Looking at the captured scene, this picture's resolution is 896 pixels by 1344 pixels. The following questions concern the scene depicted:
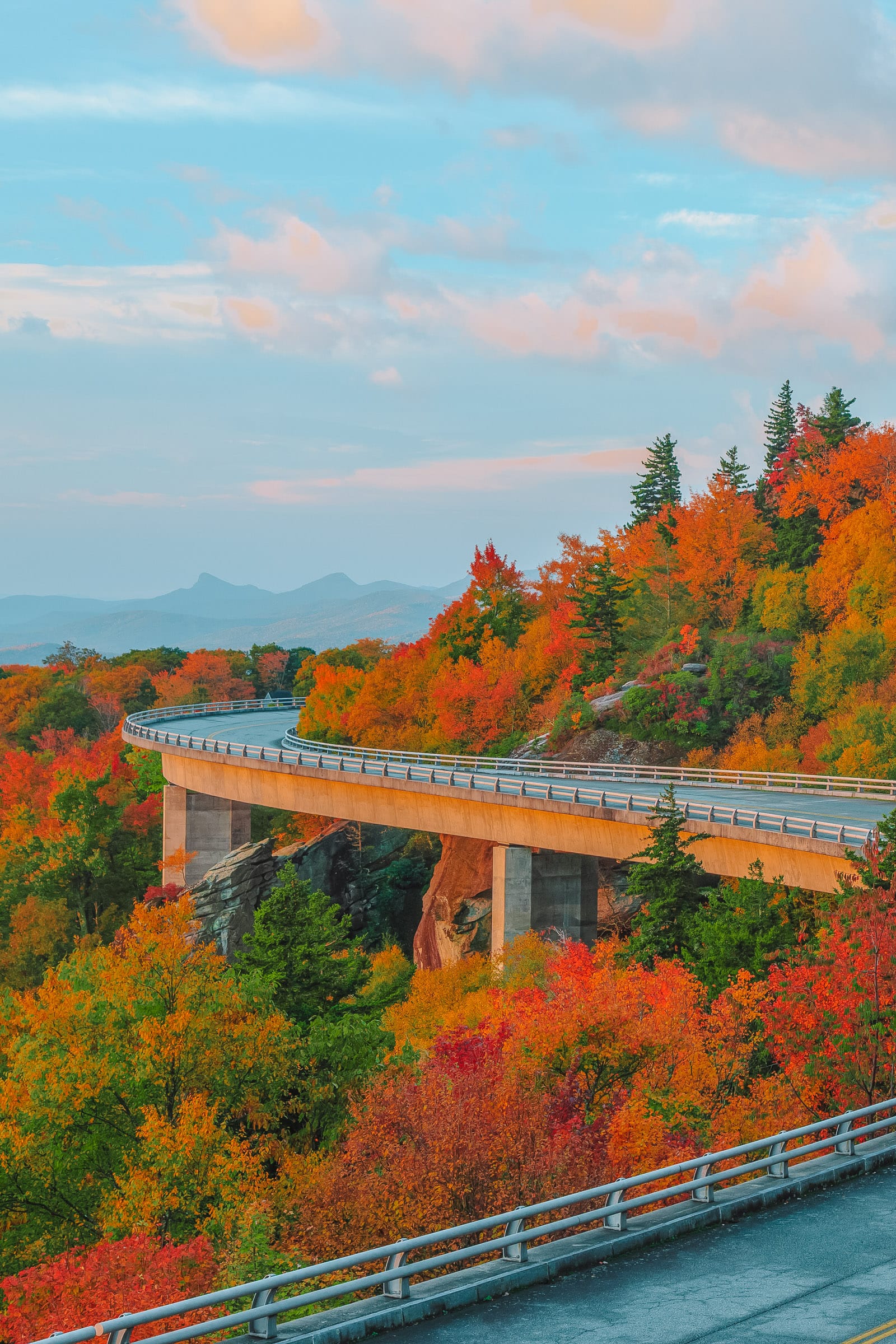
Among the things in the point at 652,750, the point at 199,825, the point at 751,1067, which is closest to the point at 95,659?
the point at 199,825

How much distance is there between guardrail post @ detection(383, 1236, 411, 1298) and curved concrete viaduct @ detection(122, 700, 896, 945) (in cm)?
2320

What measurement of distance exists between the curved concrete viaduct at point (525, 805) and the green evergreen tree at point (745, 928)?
2.96 feet

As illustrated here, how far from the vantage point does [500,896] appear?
168 ft

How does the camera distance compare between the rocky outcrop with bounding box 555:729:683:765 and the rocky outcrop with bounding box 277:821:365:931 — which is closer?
the rocky outcrop with bounding box 555:729:683:765

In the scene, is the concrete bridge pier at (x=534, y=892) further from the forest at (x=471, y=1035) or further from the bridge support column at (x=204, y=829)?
the bridge support column at (x=204, y=829)

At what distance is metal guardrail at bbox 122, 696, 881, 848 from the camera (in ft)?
126

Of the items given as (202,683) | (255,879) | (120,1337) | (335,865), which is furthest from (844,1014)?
(202,683)

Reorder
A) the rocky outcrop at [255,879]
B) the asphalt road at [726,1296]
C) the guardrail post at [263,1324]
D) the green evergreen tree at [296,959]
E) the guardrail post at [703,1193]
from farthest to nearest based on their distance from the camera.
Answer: the rocky outcrop at [255,879] → the green evergreen tree at [296,959] → the guardrail post at [703,1193] → the asphalt road at [726,1296] → the guardrail post at [263,1324]

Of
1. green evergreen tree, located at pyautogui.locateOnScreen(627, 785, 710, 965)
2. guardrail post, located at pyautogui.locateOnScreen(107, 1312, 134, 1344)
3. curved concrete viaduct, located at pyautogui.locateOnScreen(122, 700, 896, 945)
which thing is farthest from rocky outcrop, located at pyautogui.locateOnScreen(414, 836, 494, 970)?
guardrail post, located at pyautogui.locateOnScreen(107, 1312, 134, 1344)

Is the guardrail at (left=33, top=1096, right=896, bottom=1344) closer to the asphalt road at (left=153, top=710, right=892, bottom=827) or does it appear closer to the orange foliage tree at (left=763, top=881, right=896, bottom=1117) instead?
the orange foliage tree at (left=763, top=881, right=896, bottom=1117)

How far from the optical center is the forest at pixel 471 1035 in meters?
22.7

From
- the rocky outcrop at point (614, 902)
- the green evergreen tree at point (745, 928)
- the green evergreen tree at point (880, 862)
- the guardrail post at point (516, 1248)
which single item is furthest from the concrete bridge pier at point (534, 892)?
the guardrail post at point (516, 1248)

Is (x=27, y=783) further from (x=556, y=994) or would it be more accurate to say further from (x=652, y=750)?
(x=556, y=994)

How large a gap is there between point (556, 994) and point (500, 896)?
696 inches
